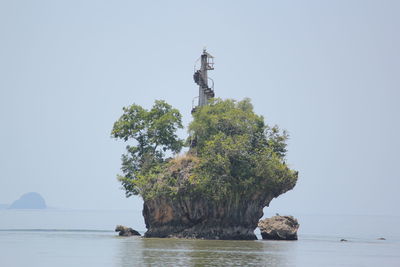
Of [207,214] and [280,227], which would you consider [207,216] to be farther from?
[280,227]

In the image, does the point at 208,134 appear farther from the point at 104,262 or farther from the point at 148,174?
the point at 104,262

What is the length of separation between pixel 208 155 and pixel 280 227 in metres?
13.0

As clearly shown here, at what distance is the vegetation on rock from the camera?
71938 mm

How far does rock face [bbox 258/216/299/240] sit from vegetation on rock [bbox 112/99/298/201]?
11.5 ft

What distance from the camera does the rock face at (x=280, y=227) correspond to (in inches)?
3017

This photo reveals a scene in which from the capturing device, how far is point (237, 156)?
72875 millimetres

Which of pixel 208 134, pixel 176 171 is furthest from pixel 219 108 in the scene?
pixel 176 171

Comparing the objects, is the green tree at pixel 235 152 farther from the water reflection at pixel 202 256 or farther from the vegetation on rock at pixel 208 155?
the water reflection at pixel 202 256

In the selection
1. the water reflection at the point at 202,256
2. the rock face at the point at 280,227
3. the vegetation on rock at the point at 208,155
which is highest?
the vegetation on rock at the point at 208,155

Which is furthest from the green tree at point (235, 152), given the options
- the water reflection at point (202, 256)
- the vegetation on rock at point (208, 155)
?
the water reflection at point (202, 256)

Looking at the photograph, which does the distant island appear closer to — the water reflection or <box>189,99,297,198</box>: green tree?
<box>189,99,297,198</box>: green tree

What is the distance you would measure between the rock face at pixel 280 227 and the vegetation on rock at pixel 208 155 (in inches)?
138

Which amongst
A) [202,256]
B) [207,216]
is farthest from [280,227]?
[202,256]

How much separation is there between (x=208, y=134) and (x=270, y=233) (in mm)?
14250
